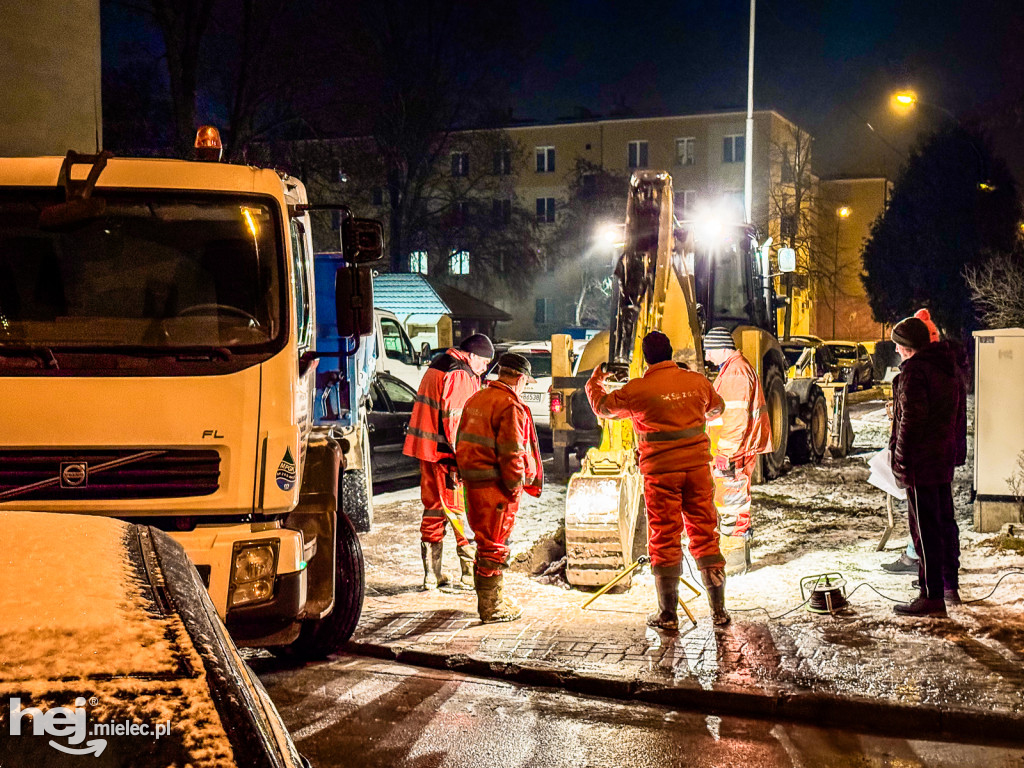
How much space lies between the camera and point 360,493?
30.0 feet

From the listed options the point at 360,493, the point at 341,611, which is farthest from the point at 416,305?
the point at 341,611

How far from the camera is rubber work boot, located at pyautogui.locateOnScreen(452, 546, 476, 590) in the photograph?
27.5 feet

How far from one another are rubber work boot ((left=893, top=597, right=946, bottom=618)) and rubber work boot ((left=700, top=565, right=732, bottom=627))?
1136mm

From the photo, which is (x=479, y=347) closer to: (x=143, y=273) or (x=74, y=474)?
(x=143, y=273)

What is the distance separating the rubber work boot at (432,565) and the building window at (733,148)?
50928 mm

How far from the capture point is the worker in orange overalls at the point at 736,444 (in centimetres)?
837

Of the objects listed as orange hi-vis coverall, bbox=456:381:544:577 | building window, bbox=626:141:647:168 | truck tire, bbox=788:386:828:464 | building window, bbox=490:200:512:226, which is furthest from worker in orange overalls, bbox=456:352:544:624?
building window, bbox=626:141:647:168

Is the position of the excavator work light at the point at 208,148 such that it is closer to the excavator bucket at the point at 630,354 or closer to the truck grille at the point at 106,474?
the truck grille at the point at 106,474

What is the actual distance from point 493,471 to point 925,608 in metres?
2.89

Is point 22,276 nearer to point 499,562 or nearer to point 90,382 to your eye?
point 90,382

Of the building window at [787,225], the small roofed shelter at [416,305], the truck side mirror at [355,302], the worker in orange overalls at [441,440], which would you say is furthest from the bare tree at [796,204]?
the truck side mirror at [355,302]

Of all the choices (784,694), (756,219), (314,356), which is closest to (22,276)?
(314,356)

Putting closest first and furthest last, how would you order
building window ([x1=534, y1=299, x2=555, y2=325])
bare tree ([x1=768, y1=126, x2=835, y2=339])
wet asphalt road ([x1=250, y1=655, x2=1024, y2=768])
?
wet asphalt road ([x1=250, y1=655, x2=1024, y2=768]) < bare tree ([x1=768, y1=126, x2=835, y2=339]) < building window ([x1=534, y1=299, x2=555, y2=325])

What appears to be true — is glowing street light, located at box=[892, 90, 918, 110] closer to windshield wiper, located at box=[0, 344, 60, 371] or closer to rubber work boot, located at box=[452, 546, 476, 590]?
rubber work boot, located at box=[452, 546, 476, 590]
